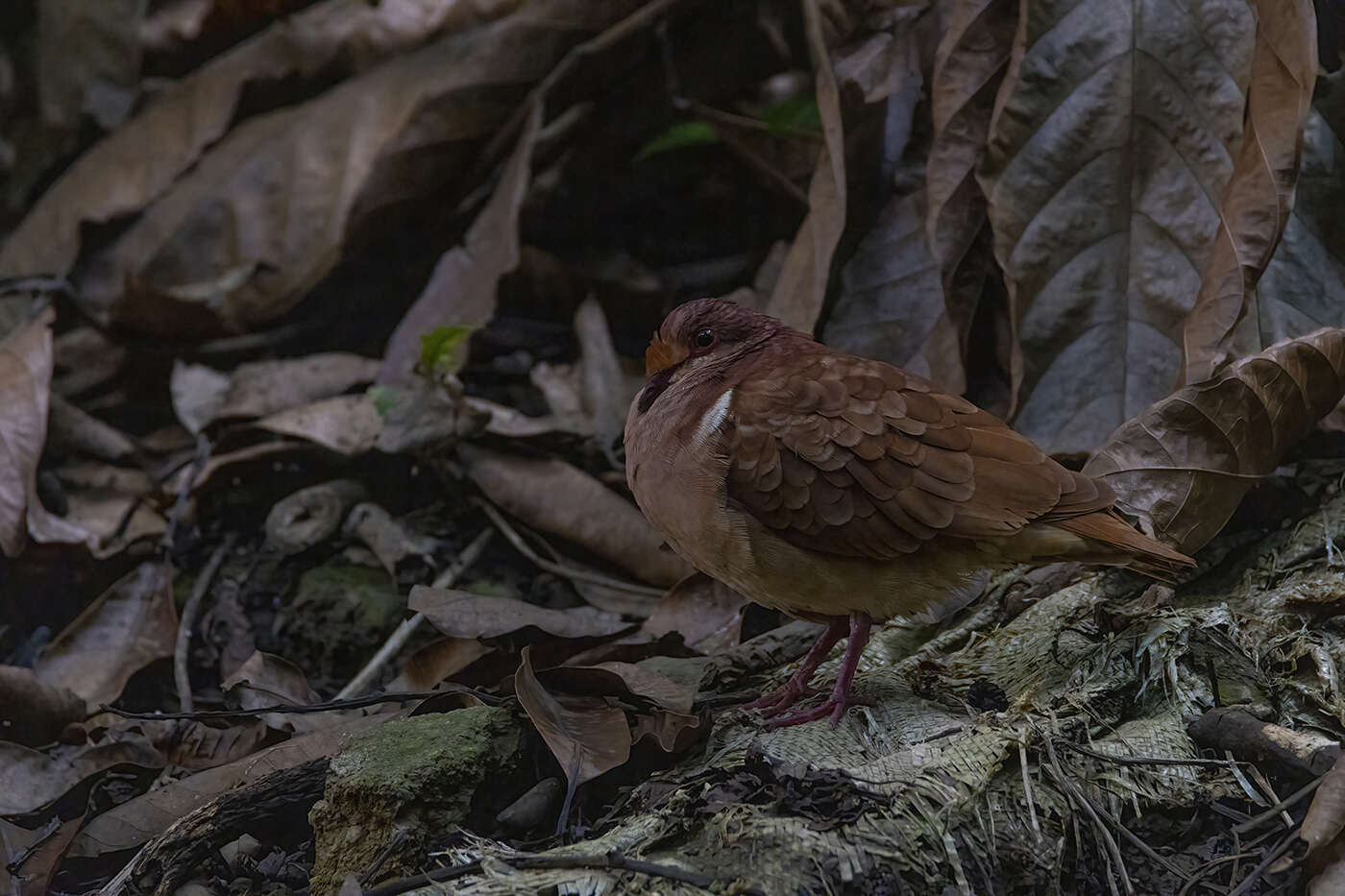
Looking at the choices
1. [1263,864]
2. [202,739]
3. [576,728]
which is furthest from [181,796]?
[1263,864]

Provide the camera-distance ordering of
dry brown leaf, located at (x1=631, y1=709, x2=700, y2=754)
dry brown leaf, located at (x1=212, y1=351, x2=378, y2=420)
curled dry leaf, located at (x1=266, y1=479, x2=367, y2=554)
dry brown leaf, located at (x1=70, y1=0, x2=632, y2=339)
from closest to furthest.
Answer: dry brown leaf, located at (x1=631, y1=709, x2=700, y2=754)
curled dry leaf, located at (x1=266, y1=479, x2=367, y2=554)
dry brown leaf, located at (x1=212, y1=351, x2=378, y2=420)
dry brown leaf, located at (x1=70, y1=0, x2=632, y2=339)

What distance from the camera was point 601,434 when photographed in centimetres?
426

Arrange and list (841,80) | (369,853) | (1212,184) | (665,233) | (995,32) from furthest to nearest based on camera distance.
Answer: (665,233), (841,80), (995,32), (1212,184), (369,853)

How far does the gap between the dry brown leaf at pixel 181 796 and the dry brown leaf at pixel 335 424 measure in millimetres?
1478

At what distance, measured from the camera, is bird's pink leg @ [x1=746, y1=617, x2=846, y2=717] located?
2895 mm

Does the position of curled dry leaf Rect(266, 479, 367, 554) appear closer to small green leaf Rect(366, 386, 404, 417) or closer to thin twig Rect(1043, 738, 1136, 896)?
small green leaf Rect(366, 386, 404, 417)

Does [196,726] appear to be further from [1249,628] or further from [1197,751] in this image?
[1249,628]

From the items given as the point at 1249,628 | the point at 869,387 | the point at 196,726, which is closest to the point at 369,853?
the point at 196,726

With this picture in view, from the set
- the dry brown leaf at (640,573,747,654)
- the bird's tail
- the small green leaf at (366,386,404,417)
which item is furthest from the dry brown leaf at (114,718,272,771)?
the bird's tail

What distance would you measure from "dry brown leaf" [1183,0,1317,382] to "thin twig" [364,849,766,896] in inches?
72.7

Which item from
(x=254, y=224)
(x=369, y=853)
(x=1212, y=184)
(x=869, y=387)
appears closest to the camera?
(x=369, y=853)

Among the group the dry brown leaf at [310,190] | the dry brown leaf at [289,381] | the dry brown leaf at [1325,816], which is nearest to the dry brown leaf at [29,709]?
the dry brown leaf at [289,381]

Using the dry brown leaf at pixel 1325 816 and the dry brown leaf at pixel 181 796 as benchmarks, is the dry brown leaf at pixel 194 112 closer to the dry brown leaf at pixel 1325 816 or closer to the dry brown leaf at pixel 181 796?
the dry brown leaf at pixel 181 796

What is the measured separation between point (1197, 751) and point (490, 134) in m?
3.48
